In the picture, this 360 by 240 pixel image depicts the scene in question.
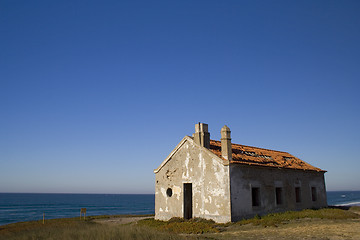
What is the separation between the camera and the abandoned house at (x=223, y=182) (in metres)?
17.4

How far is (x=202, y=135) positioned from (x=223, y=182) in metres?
3.66

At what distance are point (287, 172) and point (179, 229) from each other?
35.3 feet

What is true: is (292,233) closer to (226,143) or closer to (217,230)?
(217,230)

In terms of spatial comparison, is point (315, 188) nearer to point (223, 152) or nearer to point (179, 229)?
point (223, 152)

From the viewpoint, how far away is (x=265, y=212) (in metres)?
19.1

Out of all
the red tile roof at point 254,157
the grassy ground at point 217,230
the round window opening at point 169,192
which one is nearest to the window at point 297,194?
the red tile roof at point 254,157

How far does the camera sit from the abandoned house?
17438mm

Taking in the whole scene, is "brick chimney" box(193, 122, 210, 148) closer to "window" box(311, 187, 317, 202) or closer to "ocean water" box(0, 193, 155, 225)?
"window" box(311, 187, 317, 202)

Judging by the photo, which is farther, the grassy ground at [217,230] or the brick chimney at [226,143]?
the brick chimney at [226,143]

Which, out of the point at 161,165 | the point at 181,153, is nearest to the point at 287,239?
the point at 181,153

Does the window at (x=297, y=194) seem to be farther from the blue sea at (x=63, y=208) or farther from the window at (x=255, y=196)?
the blue sea at (x=63, y=208)

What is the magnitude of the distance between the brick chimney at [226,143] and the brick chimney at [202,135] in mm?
1356

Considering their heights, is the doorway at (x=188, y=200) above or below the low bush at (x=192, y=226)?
above

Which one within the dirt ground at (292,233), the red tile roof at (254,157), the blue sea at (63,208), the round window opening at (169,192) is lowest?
the blue sea at (63,208)
